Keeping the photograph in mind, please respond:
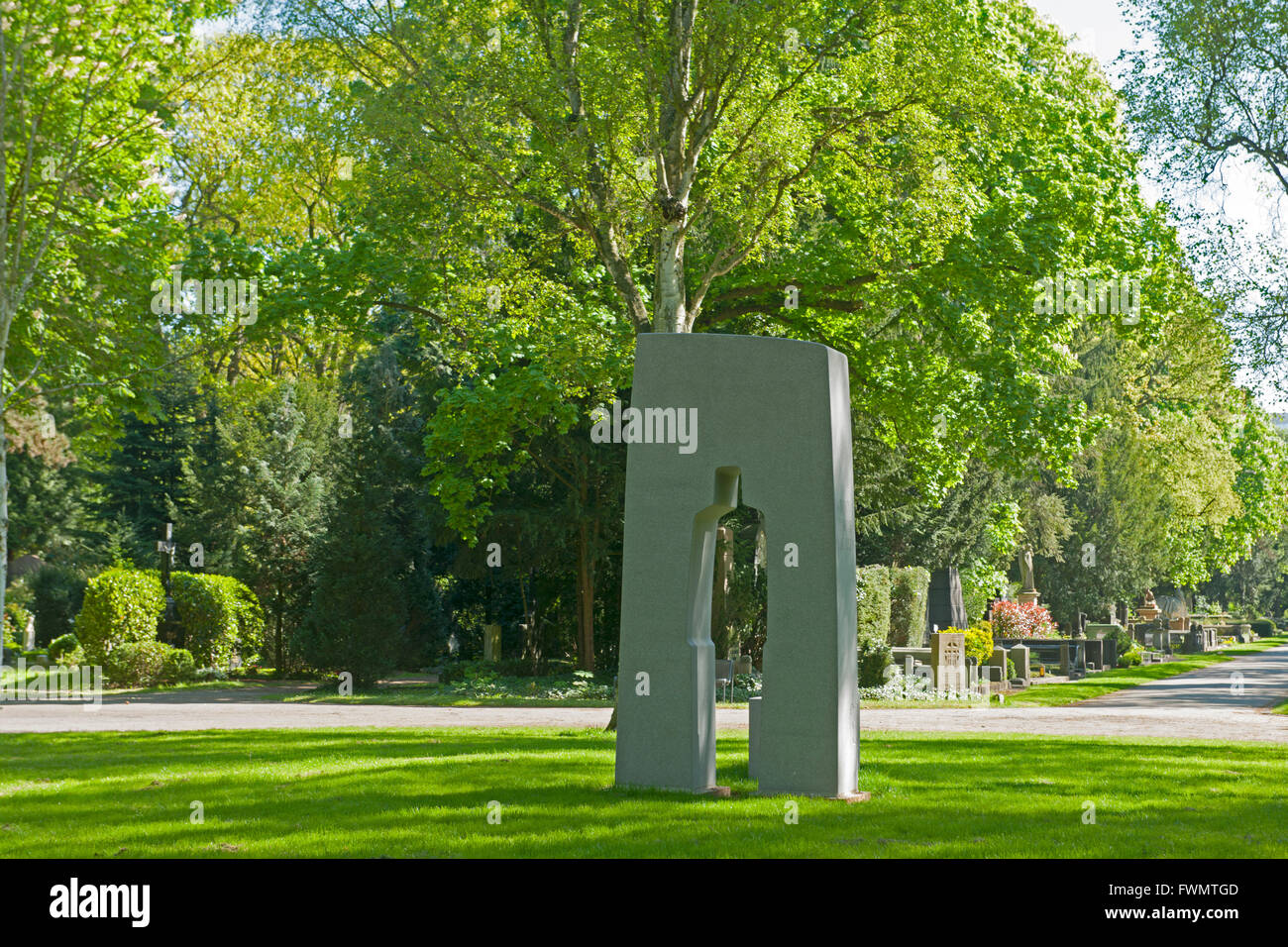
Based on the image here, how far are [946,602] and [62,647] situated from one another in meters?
24.1

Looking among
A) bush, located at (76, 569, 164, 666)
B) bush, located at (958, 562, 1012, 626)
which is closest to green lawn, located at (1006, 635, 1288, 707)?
bush, located at (958, 562, 1012, 626)

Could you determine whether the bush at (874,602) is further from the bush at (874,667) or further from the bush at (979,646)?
the bush at (979,646)

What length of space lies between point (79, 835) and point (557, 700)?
Answer: 17.3 metres

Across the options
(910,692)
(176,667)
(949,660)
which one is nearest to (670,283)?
(910,692)

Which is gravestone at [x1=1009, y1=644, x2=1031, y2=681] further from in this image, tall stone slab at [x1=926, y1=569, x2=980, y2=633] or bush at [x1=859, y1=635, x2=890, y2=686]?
bush at [x1=859, y1=635, x2=890, y2=686]

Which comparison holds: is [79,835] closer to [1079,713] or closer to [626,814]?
[626,814]

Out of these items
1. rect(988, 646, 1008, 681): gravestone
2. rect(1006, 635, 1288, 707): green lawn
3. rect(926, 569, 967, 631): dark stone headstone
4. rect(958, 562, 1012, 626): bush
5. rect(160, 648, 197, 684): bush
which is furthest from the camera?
rect(958, 562, 1012, 626): bush

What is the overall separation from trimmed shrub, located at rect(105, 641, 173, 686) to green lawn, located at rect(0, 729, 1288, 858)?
14057 mm

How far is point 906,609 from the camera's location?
33.2m

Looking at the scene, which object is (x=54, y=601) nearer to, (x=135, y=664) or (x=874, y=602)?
(x=135, y=664)

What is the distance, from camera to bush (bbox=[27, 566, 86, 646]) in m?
36.8

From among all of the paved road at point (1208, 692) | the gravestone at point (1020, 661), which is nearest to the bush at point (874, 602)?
the gravestone at point (1020, 661)

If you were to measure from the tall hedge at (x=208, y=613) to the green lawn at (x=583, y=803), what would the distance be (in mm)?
15949

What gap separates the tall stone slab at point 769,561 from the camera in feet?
35.2
